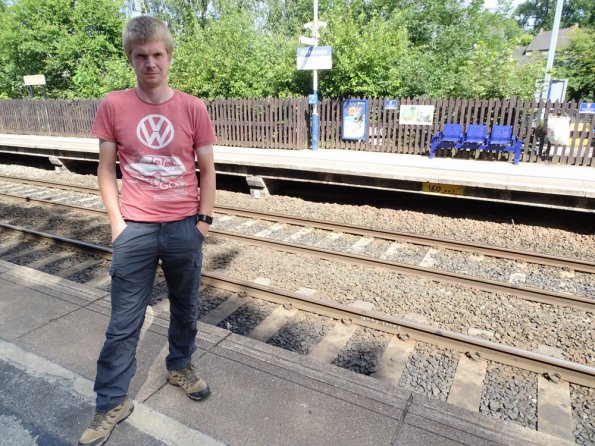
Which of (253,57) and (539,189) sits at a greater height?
(253,57)

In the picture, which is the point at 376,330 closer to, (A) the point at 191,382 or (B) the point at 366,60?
(A) the point at 191,382

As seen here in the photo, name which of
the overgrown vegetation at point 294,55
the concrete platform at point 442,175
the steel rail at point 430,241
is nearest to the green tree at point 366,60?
the overgrown vegetation at point 294,55

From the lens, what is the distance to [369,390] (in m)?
2.74

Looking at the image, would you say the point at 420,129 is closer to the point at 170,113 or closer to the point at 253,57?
the point at 253,57

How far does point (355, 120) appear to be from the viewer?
1302cm

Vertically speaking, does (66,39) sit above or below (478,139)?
above

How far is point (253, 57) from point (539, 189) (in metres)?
12.0

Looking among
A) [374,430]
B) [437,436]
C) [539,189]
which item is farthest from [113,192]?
[539,189]

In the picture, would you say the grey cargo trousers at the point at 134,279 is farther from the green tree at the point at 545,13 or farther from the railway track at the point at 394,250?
the green tree at the point at 545,13

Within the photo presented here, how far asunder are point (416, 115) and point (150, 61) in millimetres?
11031

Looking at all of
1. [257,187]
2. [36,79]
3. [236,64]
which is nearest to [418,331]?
[257,187]

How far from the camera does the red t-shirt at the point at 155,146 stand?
2.13 metres

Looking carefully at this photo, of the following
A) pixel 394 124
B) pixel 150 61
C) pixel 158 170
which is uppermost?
pixel 150 61

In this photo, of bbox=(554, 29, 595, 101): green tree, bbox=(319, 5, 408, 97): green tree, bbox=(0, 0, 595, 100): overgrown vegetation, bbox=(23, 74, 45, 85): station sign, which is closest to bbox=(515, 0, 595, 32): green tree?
bbox=(0, 0, 595, 100): overgrown vegetation
